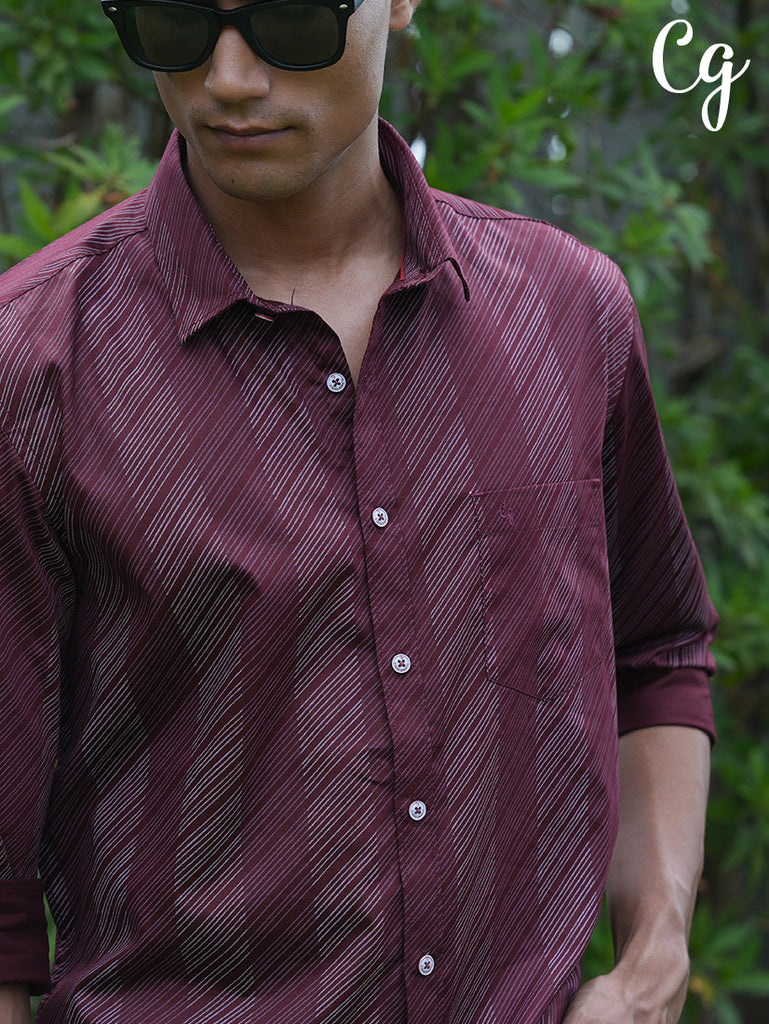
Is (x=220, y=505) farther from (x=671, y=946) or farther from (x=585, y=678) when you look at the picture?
(x=671, y=946)

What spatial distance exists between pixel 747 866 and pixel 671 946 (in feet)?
7.90

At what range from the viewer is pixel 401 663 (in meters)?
1.42

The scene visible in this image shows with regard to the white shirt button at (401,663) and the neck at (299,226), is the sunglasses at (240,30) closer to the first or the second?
the neck at (299,226)

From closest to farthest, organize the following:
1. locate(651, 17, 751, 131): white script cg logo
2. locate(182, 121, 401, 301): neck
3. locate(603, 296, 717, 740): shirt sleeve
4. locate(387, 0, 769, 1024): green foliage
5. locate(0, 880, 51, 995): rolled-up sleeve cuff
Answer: locate(0, 880, 51, 995): rolled-up sleeve cuff → locate(182, 121, 401, 301): neck → locate(603, 296, 717, 740): shirt sleeve → locate(387, 0, 769, 1024): green foliage → locate(651, 17, 751, 131): white script cg logo

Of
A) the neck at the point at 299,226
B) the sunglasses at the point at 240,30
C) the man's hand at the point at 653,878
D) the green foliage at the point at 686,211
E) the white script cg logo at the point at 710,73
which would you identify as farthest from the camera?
the white script cg logo at the point at 710,73

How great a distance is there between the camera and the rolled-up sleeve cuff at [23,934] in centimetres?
140

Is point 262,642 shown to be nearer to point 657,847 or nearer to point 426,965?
point 426,965

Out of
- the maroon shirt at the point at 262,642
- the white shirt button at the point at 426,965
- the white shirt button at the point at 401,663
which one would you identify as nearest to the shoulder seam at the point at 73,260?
the maroon shirt at the point at 262,642

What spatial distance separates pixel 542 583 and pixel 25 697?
22.3 inches

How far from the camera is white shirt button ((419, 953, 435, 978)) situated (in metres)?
1.44

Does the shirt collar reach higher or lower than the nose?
lower

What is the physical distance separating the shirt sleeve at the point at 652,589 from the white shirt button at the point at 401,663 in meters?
0.45

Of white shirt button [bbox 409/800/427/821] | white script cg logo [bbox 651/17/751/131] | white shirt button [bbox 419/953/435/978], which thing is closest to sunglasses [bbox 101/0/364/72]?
white shirt button [bbox 409/800/427/821]

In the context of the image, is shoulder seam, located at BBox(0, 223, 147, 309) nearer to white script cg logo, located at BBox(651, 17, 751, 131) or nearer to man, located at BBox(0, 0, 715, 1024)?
man, located at BBox(0, 0, 715, 1024)
